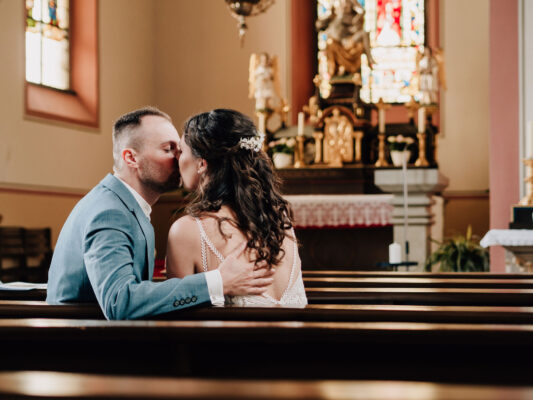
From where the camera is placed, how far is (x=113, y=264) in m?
1.91

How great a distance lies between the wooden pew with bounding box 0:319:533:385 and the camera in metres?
1.49

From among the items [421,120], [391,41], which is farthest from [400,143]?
[391,41]

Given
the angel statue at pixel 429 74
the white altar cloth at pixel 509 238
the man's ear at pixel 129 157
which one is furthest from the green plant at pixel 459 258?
the man's ear at pixel 129 157

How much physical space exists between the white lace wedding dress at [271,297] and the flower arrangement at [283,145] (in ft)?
21.7

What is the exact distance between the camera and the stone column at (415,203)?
24.6 feet

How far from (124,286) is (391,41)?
11.3 m

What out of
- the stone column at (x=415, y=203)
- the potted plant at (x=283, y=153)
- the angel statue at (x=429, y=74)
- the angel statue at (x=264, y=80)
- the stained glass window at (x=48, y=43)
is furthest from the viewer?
the stained glass window at (x=48, y=43)

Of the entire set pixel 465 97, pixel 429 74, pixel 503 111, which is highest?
pixel 465 97

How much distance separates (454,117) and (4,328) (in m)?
10.9

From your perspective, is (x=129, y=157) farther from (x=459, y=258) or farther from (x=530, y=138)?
(x=459, y=258)

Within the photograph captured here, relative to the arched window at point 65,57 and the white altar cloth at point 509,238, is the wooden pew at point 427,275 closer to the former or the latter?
the white altar cloth at point 509,238

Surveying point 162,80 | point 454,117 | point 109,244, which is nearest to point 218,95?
point 162,80

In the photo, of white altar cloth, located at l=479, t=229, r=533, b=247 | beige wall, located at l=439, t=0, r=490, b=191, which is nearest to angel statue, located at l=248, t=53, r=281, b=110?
beige wall, located at l=439, t=0, r=490, b=191

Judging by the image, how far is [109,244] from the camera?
1957 mm
